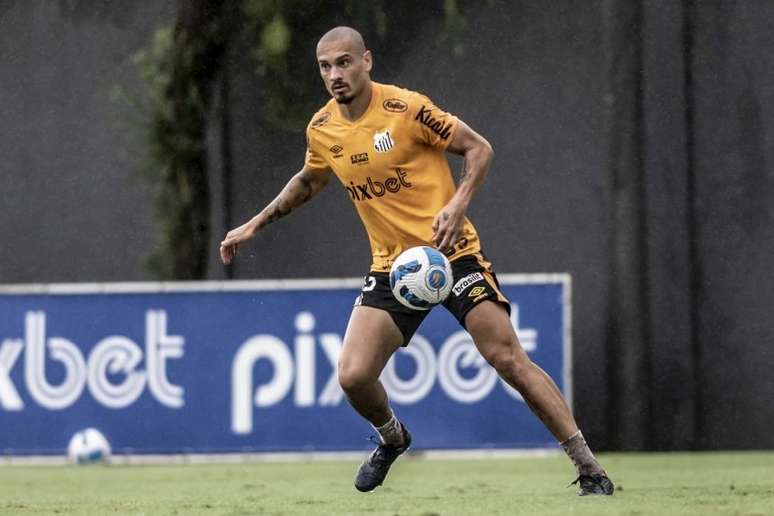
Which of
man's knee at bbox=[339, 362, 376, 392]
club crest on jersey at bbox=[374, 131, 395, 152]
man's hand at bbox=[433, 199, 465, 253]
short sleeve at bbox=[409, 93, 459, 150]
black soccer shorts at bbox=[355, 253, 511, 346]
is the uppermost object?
short sleeve at bbox=[409, 93, 459, 150]

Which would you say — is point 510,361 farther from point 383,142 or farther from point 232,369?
point 232,369

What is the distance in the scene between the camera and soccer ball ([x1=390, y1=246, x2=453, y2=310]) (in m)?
7.59

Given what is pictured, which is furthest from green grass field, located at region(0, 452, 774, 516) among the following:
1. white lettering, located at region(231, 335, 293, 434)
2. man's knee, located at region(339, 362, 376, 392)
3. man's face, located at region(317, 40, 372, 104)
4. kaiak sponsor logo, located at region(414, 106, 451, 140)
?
man's face, located at region(317, 40, 372, 104)

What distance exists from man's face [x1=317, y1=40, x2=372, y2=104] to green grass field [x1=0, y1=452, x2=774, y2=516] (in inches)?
75.2

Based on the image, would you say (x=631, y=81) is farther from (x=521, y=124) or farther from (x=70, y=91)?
(x=70, y=91)

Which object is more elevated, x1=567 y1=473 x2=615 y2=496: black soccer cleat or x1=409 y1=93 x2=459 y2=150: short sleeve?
x1=409 y1=93 x2=459 y2=150: short sleeve

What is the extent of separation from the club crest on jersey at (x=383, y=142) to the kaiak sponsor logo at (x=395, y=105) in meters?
0.11

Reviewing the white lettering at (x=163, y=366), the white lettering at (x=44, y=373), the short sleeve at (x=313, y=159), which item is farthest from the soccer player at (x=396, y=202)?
the white lettering at (x=44, y=373)

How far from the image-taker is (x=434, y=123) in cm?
779

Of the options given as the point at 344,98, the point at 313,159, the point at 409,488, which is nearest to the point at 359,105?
the point at 344,98

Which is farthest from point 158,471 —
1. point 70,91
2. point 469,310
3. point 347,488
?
point 469,310

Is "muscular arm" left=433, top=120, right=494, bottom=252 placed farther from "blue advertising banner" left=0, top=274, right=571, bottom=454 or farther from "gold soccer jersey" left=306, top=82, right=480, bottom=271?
"blue advertising banner" left=0, top=274, right=571, bottom=454

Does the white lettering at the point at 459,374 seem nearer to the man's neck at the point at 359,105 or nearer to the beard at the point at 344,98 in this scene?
the man's neck at the point at 359,105

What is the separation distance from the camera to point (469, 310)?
7648 mm
